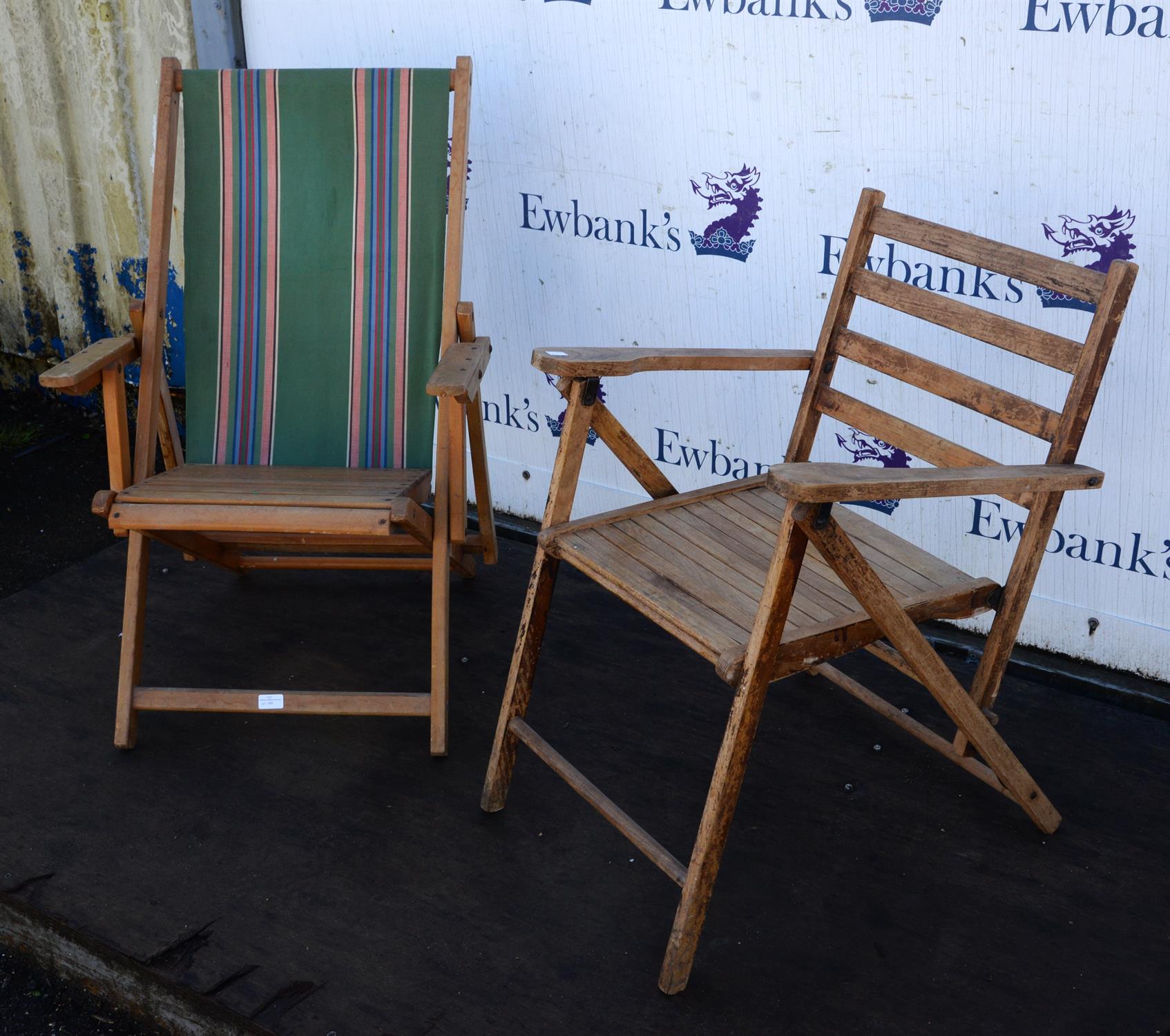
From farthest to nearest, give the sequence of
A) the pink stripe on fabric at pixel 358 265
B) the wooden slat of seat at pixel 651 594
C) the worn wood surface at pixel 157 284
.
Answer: the pink stripe on fabric at pixel 358 265 → the worn wood surface at pixel 157 284 → the wooden slat of seat at pixel 651 594

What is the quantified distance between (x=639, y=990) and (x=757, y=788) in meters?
0.56

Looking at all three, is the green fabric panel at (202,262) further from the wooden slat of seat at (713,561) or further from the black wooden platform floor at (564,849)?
the wooden slat of seat at (713,561)

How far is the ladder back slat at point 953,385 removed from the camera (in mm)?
2004

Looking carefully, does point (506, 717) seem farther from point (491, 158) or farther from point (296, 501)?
point (491, 158)

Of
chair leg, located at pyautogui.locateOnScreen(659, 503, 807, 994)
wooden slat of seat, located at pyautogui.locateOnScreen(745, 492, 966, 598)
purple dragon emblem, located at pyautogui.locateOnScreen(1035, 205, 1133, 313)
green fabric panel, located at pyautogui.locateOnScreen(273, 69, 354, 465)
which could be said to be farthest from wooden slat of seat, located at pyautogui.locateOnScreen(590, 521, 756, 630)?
purple dragon emblem, located at pyautogui.locateOnScreen(1035, 205, 1133, 313)

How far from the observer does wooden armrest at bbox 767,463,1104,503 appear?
5.21 feet

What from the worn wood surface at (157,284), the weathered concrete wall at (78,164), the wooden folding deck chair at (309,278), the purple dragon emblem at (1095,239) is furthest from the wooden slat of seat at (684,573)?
the weathered concrete wall at (78,164)

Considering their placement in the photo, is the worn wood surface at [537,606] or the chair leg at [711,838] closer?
the chair leg at [711,838]

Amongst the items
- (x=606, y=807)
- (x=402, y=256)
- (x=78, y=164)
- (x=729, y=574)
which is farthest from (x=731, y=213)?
(x=78, y=164)

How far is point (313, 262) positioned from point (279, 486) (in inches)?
23.1

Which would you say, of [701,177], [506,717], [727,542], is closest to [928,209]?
[701,177]

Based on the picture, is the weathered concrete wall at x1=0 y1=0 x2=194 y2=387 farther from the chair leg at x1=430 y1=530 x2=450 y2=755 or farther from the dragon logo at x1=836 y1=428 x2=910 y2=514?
the dragon logo at x1=836 y1=428 x2=910 y2=514

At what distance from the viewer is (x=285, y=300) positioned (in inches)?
107

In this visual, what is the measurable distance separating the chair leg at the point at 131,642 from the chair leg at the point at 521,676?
29.0 inches
